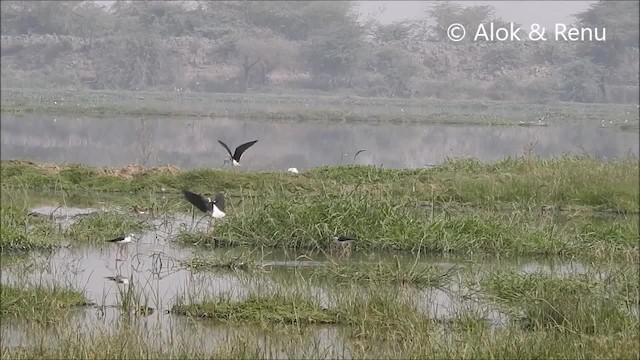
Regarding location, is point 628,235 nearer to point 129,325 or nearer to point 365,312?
point 365,312

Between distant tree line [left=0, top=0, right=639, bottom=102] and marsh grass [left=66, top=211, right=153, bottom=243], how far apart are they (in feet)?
169

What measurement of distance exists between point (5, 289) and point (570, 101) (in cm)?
5986

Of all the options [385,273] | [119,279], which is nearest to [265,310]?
[385,273]

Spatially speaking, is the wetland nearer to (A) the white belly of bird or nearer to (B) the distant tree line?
(A) the white belly of bird

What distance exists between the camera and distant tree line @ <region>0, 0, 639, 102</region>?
65.4 m

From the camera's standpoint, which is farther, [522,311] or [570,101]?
[570,101]

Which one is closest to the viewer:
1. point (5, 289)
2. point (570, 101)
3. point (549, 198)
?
point (5, 289)

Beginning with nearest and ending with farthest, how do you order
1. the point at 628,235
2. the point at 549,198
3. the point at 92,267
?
the point at 92,267 < the point at 628,235 < the point at 549,198

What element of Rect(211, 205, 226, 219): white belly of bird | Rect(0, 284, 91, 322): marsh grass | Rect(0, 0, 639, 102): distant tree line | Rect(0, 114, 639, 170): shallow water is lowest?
Rect(0, 114, 639, 170): shallow water

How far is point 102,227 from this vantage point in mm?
12523

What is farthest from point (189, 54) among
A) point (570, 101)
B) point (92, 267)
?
point (92, 267)

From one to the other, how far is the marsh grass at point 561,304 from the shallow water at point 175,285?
0.24m

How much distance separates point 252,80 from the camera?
67375mm

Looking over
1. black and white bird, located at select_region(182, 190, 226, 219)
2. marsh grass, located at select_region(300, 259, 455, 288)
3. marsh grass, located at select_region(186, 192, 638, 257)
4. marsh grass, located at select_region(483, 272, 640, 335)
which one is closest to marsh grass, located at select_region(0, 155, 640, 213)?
marsh grass, located at select_region(186, 192, 638, 257)
